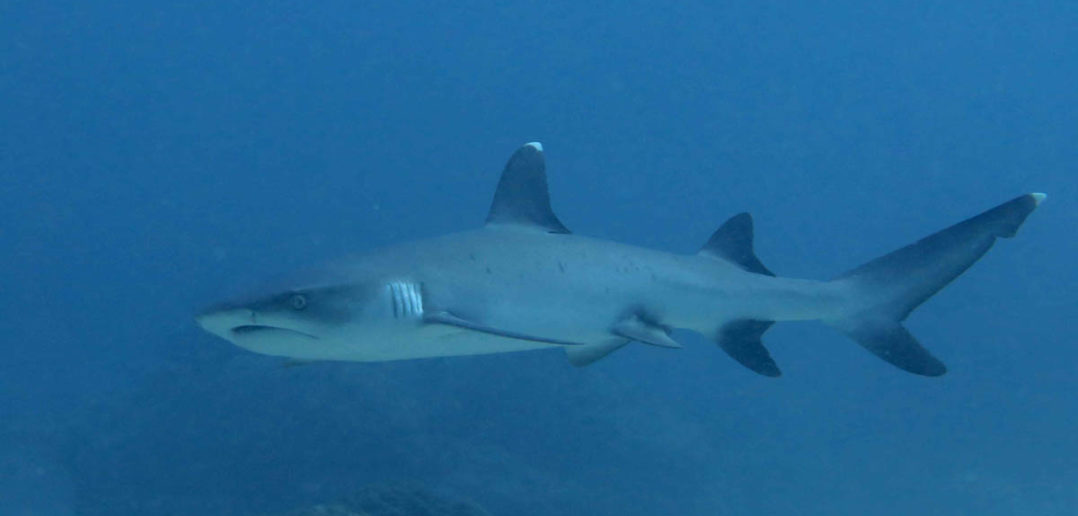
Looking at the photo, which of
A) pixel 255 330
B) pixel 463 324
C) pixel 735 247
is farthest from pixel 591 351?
pixel 255 330

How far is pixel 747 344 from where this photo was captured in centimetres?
488

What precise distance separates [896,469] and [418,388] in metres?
15.8

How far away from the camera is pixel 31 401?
88.5 ft

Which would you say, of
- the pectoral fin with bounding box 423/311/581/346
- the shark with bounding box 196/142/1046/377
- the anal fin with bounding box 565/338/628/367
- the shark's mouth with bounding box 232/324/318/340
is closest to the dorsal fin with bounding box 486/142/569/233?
the shark with bounding box 196/142/1046/377

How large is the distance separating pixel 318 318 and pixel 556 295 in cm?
136

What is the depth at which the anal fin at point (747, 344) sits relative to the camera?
486cm

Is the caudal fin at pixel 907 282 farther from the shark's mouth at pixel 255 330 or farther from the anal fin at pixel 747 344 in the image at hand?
the shark's mouth at pixel 255 330

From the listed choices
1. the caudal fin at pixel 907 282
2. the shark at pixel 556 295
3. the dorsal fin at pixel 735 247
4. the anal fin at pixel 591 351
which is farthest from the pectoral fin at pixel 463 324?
the caudal fin at pixel 907 282

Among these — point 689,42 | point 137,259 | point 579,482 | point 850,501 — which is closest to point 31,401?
point 137,259

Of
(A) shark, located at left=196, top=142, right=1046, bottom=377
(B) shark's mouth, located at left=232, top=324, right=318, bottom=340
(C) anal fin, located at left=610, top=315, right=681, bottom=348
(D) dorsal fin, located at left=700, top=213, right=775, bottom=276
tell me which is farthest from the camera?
(D) dorsal fin, located at left=700, top=213, right=775, bottom=276

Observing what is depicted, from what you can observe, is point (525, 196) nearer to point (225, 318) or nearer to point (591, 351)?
point (591, 351)

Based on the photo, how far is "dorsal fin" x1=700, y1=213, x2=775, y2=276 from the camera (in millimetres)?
5195

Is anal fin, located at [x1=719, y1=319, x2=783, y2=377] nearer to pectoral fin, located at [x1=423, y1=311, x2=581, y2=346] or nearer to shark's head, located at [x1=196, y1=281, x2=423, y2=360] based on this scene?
pectoral fin, located at [x1=423, y1=311, x2=581, y2=346]

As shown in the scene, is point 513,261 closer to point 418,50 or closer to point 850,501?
point 850,501
